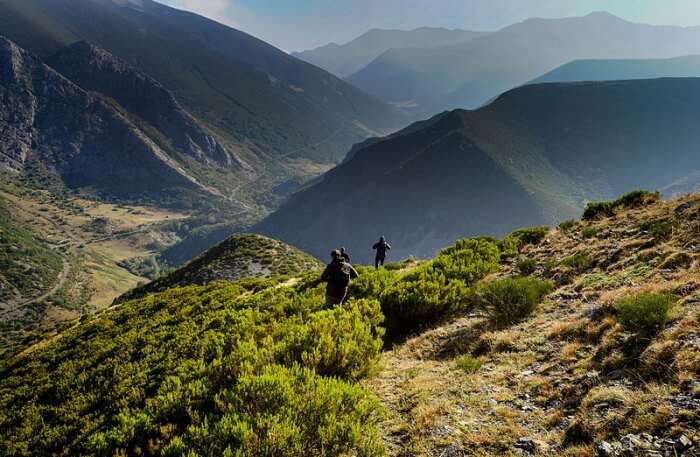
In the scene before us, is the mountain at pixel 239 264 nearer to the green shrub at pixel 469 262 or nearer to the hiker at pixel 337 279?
the green shrub at pixel 469 262

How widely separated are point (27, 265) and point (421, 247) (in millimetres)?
168692

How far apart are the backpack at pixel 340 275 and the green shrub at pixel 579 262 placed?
7.00 meters

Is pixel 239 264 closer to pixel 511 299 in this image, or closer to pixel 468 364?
pixel 511 299

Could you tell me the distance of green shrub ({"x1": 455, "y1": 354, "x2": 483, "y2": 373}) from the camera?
22.9ft

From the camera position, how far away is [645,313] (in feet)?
20.1

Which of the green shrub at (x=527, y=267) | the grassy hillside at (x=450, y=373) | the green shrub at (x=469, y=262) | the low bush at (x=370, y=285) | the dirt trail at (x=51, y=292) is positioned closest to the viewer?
the grassy hillside at (x=450, y=373)

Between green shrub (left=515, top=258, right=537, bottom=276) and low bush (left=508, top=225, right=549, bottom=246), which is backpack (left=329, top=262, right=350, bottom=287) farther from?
low bush (left=508, top=225, right=549, bottom=246)

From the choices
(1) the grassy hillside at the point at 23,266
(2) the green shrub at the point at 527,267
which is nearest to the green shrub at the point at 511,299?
(2) the green shrub at the point at 527,267

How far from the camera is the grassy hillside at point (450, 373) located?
183 inches

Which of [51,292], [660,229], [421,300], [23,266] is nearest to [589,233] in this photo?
[660,229]

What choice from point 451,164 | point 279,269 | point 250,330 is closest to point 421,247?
point 451,164

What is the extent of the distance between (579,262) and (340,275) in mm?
7496

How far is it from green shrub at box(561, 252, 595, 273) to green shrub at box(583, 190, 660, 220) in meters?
6.63

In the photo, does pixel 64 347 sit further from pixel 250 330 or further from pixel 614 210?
pixel 614 210
